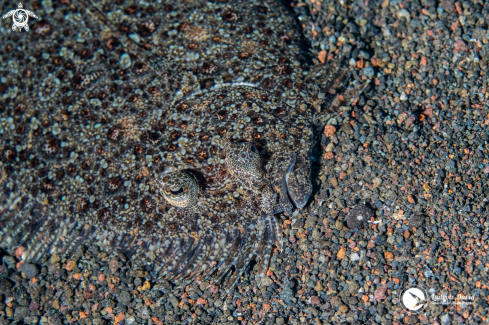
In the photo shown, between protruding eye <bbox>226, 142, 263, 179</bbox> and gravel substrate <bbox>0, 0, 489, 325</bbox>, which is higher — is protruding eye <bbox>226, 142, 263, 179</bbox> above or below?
above

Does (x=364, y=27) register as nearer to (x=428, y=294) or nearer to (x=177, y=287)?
(x=428, y=294)

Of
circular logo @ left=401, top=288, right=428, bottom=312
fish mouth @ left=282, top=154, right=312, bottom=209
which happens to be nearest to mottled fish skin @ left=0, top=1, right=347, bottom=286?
fish mouth @ left=282, top=154, right=312, bottom=209

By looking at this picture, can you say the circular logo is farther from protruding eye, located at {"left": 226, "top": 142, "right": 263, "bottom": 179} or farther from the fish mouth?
protruding eye, located at {"left": 226, "top": 142, "right": 263, "bottom": 179}

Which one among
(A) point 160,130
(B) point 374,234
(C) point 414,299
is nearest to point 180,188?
(A) point 160,130

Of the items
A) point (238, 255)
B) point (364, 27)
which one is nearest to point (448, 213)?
point (238, 255)

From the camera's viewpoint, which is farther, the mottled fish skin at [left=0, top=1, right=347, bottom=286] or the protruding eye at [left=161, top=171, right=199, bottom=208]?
the mottled fish skin at [left=0, top=1, right=347, bottom=286]

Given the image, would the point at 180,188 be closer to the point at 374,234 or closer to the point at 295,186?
the point at 295,186
